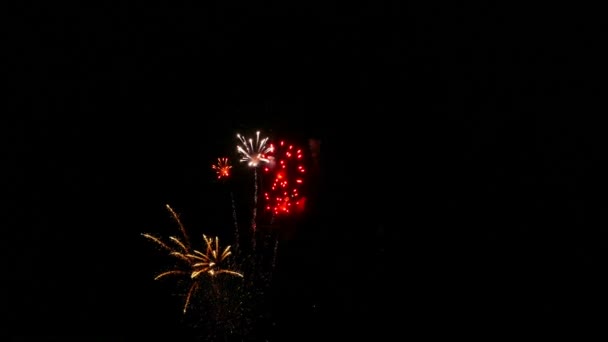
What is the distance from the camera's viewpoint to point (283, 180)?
7.39 metres

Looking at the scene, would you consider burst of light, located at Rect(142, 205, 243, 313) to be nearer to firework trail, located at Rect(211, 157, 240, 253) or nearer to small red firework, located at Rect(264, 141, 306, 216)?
firework trail, located at Rect(211, 157, 240, 253)

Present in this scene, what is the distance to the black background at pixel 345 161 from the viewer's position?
661cm

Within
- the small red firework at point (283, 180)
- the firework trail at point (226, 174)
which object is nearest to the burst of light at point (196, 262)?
the firework trail at point (226, 174)

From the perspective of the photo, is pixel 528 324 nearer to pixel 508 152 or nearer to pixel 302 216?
pixel 508 152

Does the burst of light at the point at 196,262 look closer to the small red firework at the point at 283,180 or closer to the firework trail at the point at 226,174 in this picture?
the firework trail at the point at 226,174

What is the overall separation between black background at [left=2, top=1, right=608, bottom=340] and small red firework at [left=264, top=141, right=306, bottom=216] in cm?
56

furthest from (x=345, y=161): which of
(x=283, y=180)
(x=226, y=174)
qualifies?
(x=226, y=174)

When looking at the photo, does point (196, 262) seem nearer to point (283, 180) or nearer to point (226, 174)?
point (226, 174)

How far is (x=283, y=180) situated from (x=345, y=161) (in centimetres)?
194

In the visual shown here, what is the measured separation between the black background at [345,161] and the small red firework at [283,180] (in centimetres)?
56

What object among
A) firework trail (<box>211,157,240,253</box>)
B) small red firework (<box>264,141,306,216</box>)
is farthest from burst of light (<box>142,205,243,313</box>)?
small red firework (<box>264,141,306,216</box>)

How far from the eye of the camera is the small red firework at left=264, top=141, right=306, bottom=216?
285 inches

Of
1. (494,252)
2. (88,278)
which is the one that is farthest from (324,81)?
(88,278)

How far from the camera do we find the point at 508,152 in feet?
26.0
